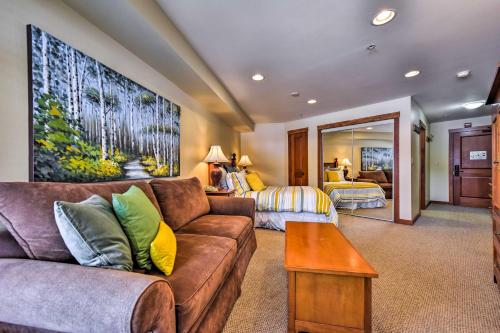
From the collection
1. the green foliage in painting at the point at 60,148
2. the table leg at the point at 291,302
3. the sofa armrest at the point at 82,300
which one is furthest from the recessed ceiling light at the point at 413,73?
the green foliage in painting at the point at 60,148

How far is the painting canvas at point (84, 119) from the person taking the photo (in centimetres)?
126

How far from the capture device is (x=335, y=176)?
15.7 feet

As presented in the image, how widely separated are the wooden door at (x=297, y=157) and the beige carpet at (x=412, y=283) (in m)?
2.27

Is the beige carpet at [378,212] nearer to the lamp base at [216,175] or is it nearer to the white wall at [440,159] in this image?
the white wall at [440,159]

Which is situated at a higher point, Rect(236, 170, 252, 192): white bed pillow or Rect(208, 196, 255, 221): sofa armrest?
Rect(236, 170, 252, 192): white bed pillow

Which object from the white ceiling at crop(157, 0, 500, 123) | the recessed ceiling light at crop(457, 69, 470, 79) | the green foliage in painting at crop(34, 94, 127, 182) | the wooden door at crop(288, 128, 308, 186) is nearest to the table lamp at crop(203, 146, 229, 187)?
the white ceiling at crop(157, 0, 500, 123)

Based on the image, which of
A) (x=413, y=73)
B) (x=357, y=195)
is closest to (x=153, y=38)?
(x=413, y=73)

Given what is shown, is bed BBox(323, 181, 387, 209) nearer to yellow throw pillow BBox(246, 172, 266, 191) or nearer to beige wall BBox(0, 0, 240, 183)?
yellow throw pillow BBox(246, 172, 266, 191)

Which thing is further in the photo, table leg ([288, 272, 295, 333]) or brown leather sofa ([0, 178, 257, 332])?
table leg ([288, 272, 295, 333])

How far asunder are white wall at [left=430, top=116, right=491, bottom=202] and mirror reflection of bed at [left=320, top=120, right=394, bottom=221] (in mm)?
2637

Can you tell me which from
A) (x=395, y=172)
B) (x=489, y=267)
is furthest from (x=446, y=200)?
(x=489, y=267)

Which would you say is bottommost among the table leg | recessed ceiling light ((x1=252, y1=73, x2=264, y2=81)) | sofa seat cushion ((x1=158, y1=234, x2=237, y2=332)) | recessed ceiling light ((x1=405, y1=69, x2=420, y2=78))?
the table leg

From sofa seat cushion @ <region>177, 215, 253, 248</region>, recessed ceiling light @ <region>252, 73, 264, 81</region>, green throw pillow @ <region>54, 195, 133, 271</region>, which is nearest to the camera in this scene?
green throw pillow @ <region>54, 195, 133, 271</region>

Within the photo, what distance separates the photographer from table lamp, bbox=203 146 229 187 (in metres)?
3.47
